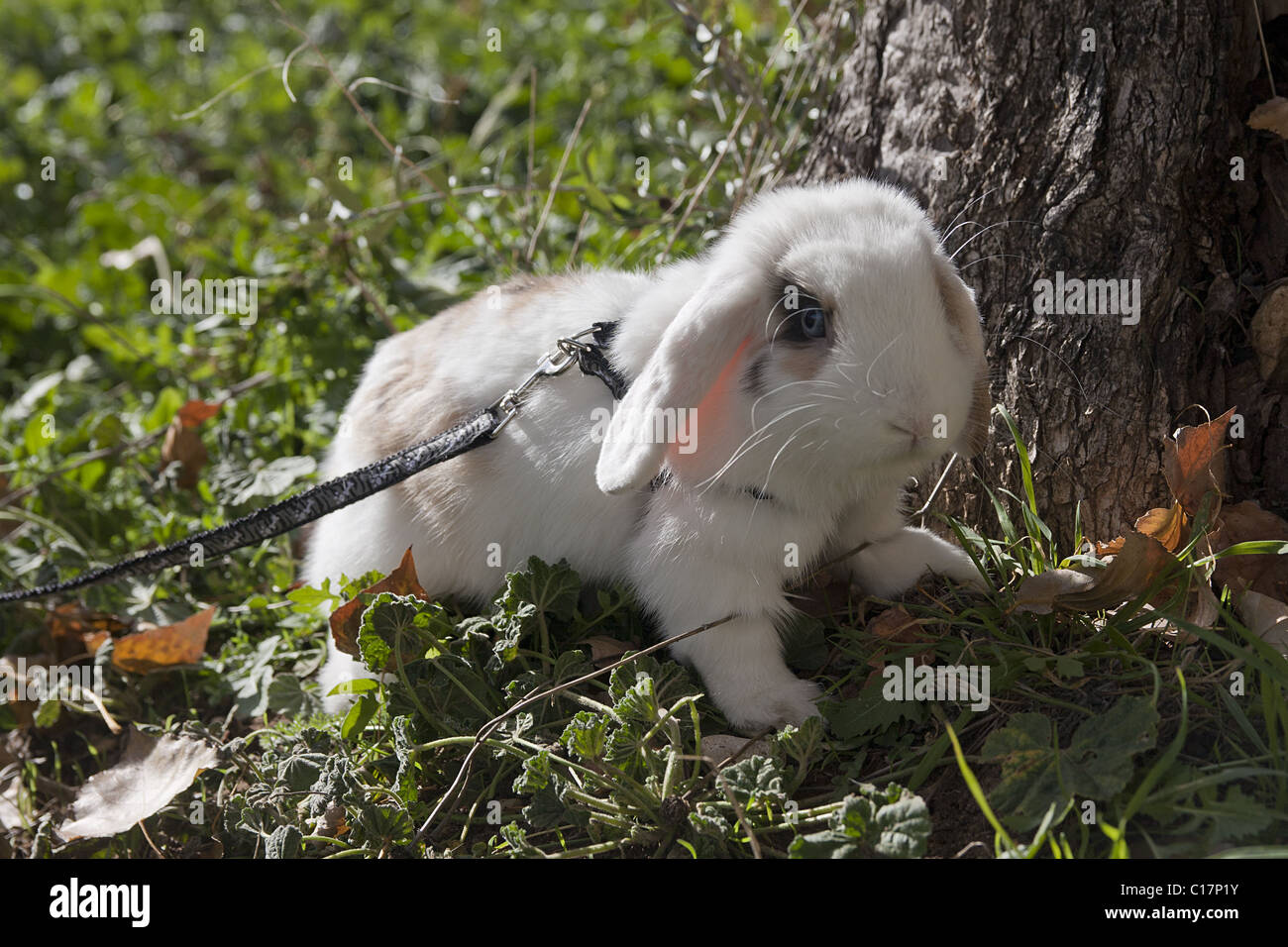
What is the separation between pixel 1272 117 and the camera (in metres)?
2.67

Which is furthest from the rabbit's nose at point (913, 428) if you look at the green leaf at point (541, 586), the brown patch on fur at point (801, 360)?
the green leaf at point (541, 586)

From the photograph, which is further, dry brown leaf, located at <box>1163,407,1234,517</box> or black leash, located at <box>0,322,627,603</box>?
black leash, located at <box>0,322,627,603</box>

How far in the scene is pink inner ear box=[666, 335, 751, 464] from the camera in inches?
95.0

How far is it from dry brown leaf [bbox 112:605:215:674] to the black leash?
1.35 ft

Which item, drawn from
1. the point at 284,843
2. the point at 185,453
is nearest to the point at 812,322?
the point at 284,843

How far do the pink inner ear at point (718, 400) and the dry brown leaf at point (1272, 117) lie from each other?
4.62 ft

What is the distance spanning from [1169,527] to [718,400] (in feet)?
3.50

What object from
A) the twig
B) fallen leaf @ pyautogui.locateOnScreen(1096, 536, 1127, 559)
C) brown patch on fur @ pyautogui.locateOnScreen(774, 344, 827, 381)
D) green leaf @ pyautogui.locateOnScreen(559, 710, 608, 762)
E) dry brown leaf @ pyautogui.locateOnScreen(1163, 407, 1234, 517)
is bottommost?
green leaf @ pyautogui.locateOnScreen(559, 710, 608, 762)

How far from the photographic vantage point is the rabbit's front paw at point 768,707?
2514 mm

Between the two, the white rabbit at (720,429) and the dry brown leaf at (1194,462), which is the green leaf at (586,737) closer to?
the white rabbit at (720,429)

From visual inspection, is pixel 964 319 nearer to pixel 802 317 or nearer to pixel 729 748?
pixel 802 317

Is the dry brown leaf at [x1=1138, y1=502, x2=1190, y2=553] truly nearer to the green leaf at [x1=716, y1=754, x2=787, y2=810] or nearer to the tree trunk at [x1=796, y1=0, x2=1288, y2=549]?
the tree trunk at [x1=796, y1=0, x2=1288, y2=549]

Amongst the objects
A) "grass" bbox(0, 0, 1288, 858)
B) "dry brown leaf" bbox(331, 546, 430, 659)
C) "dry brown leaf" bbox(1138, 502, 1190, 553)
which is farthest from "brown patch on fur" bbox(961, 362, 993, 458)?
"dry brown leaf" bbox(331, 546, 430, 659)

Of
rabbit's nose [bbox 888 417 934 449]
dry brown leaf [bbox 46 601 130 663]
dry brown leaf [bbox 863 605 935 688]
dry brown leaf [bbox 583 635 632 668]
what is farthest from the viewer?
dry brown leaf [bbox 46 601 130 663]
